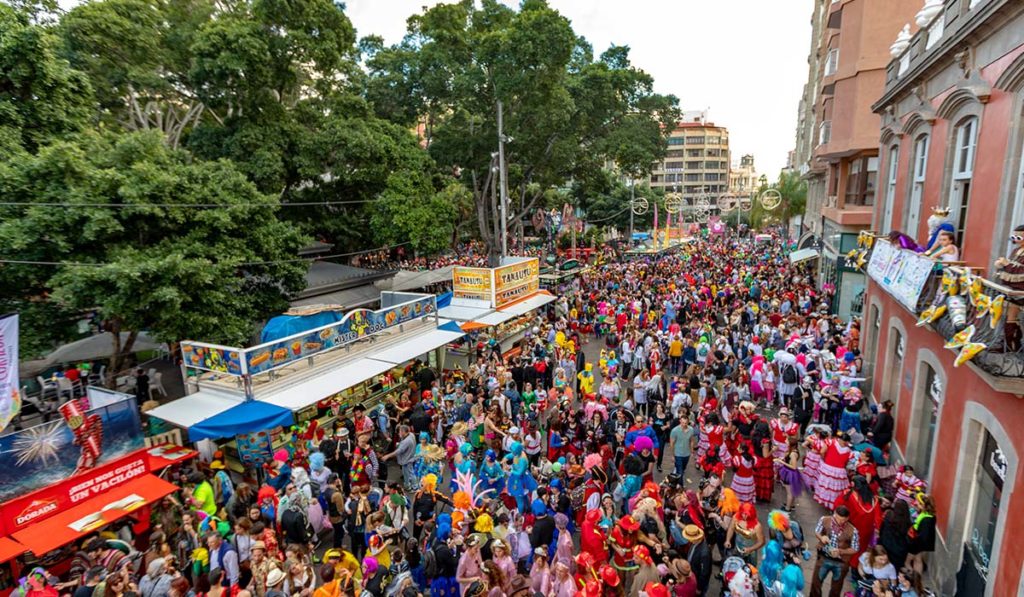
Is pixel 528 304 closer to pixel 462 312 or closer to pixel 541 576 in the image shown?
pixel 462 312

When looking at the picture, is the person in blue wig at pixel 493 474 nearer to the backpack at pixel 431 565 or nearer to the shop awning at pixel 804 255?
the backpack at pixel 431 565

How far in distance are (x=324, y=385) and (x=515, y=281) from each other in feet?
30.7

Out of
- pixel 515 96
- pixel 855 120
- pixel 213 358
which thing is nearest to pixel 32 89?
pixel 213 358

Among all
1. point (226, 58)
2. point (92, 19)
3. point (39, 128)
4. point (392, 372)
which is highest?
point (92, 19)

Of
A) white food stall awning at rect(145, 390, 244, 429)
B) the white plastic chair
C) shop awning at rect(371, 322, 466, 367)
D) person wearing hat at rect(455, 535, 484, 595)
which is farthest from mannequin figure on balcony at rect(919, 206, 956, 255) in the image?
the white plastic chair

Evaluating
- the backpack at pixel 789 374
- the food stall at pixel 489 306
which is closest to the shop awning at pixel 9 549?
the food stall at pixel 489 306

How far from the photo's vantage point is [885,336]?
12.0 metres

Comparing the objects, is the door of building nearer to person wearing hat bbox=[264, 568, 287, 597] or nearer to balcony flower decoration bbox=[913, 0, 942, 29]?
balcony flower decoration bbox=[913, 0, 942, 29]

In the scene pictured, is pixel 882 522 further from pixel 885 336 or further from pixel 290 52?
pixel 290 52

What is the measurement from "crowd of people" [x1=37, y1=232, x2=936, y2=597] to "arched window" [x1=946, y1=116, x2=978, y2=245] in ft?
11.8

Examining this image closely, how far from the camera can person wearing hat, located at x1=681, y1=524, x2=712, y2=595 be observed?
6.30 metres

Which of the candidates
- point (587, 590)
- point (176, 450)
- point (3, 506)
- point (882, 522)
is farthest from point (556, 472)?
point (3, 506)

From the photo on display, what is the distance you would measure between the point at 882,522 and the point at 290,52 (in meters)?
20.0

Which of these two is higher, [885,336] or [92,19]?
[92,19]
